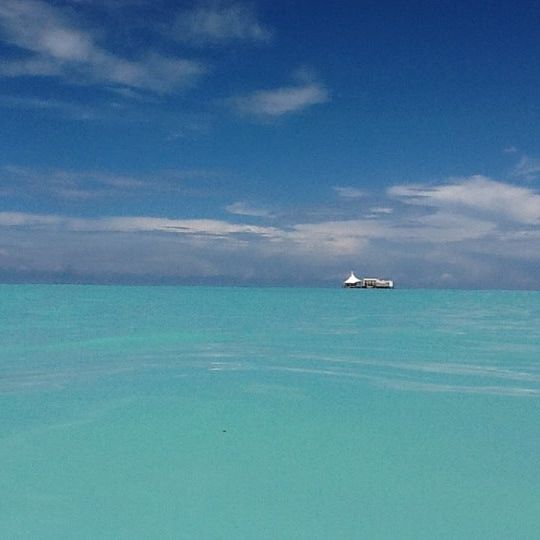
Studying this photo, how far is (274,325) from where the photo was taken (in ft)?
84.6

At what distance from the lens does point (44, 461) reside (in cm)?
651

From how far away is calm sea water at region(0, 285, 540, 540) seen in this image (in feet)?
17.0

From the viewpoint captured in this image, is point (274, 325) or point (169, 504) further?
point (274, 325)

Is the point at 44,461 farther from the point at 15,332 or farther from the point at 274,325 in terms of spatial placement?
the point at 274,325

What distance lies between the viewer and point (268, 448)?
7137 mm

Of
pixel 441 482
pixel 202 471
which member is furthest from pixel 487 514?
pixel 202 471

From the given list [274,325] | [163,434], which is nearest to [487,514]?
[163,434]

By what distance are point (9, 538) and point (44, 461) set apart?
1.82 m

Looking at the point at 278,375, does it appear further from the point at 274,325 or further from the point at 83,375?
the point at 274,325

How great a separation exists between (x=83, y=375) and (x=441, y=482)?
8.24 metres

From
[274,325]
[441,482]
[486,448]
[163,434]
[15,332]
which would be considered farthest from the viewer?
[274,325]

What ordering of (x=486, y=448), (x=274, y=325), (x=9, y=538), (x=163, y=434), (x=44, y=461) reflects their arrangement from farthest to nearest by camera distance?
(x=274, y=325) < (x=163, y=434) < (x=486, y=448) < (x=44, y=461) < (x=9, y=538)

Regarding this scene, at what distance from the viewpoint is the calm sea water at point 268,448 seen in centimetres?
517

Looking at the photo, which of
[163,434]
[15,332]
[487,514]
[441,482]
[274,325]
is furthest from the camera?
[274,325]
